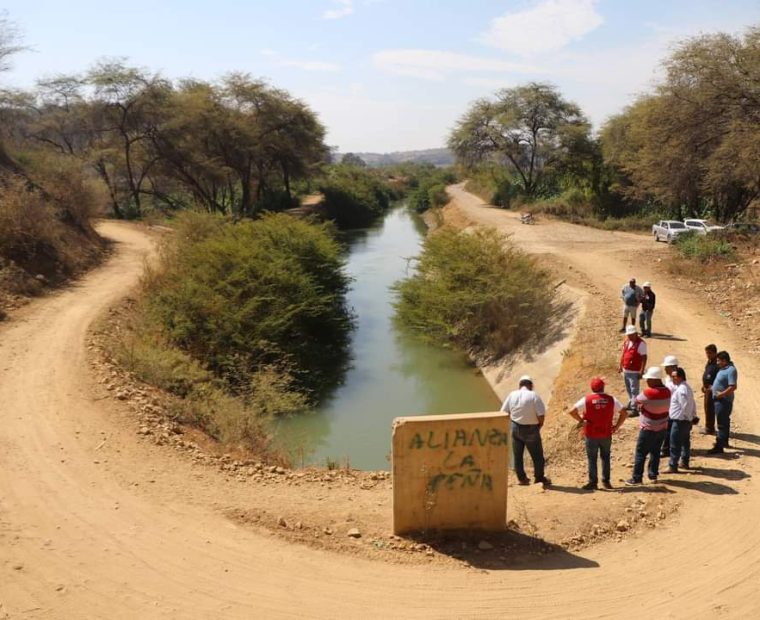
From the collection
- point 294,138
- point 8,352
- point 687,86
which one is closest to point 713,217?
point 687,86

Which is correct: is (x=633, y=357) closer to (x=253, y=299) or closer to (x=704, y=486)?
(x=704, y=486)

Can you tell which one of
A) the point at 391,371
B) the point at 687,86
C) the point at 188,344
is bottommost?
the point at 391,371

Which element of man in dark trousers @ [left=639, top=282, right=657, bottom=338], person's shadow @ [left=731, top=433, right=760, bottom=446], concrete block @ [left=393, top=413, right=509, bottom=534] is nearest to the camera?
concrete block @ [left=393, top=413, right=509, bottom=534]

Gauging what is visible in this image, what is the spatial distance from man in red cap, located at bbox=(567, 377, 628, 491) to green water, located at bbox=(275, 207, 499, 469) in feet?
16.6

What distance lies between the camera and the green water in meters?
13.2

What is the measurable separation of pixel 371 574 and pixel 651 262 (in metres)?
18.7

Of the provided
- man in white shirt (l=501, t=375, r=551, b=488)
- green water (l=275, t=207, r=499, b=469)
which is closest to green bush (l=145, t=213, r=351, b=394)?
green water (l=275, t=207, r=499, b=469)

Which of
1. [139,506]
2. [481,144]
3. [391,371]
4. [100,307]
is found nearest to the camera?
[139,506]

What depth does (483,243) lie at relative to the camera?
64.0 feet

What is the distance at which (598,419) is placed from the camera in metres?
7.78

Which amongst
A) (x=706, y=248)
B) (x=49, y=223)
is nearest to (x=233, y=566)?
(x=49, y=223)

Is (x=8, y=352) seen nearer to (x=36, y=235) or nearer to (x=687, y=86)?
(x=36, y=235)

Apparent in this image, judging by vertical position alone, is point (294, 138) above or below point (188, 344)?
above

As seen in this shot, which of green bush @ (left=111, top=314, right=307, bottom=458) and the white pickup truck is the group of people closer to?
green bush @ (left=111, top=314, right=307, bottom=458)
